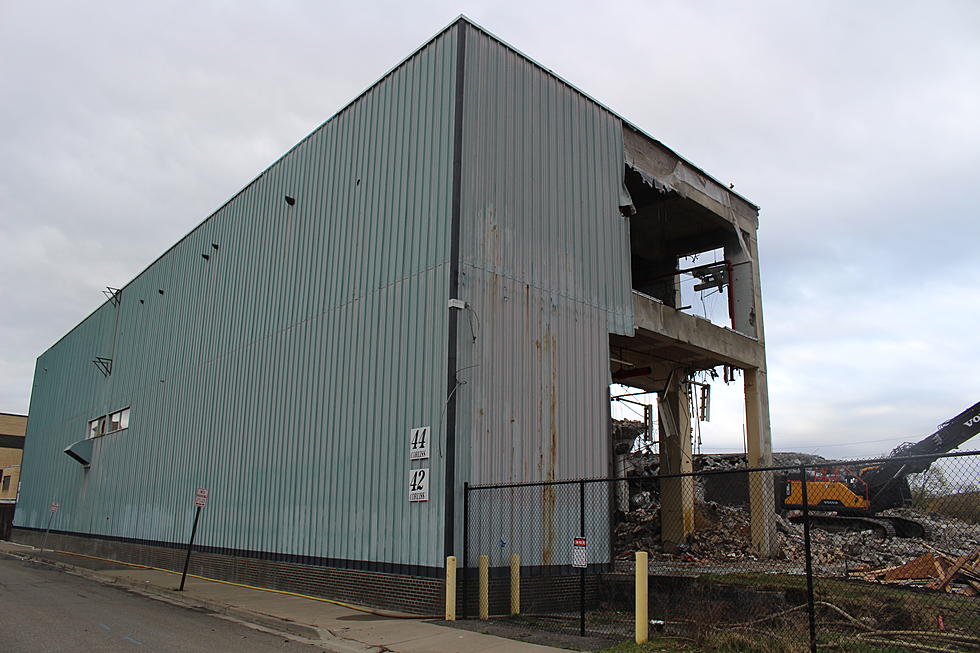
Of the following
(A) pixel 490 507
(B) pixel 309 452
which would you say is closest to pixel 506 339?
(A) pixel 490 507

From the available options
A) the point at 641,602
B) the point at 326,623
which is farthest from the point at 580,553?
the point at 326,623

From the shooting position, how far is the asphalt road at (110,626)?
1107 cm

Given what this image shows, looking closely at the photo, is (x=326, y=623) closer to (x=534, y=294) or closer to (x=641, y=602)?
(x=641, y=602)

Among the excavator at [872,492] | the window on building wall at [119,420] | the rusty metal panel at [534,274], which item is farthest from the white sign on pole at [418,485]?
the window on building wall at [119,420]

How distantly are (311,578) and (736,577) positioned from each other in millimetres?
9722

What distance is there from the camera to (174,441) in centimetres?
2731

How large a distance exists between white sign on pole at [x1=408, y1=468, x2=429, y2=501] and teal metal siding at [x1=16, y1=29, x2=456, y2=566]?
223 mm

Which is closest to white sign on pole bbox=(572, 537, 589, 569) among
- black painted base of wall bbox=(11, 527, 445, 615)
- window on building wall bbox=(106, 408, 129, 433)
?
black painted base of wall bbox=(11, 527, 445, 615)

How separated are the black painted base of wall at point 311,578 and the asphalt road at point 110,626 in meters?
2.76

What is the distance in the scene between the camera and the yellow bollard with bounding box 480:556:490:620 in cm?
1408

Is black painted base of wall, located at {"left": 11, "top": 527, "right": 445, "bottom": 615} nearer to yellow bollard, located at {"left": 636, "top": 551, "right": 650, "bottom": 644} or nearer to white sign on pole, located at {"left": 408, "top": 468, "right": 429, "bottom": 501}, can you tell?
white sign on pole, located at {"left": 408, "top": 468, "right": 429, "bottom": 501}

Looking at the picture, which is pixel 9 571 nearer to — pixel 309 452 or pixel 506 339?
pixel 309 452

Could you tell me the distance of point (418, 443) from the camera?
1530cm

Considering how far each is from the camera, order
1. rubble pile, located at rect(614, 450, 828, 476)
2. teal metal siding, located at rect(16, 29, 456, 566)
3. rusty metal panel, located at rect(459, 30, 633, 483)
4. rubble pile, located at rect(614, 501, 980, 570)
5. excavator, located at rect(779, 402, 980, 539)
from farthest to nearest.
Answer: rubble pile, located at rect(614, 450, 828, 476) < excavator, located at rect(779, 402, 980, 539) < rubble pile, located at rect(614, 501, 980, 570) < teal metal siding, located at rect(16, 29, 456, 566) < rusty metal panel, located at rect(459, 30, 633, 483)
